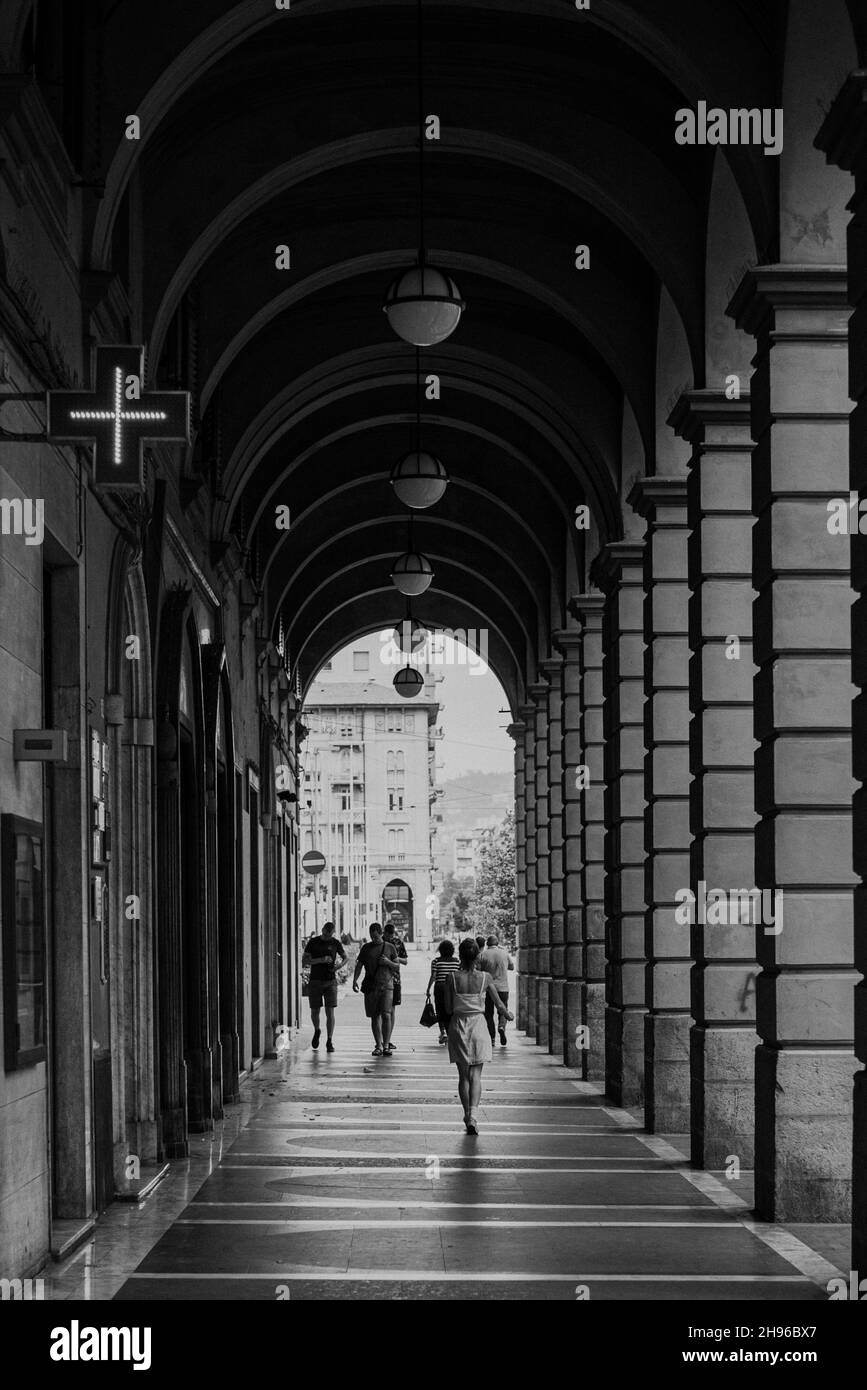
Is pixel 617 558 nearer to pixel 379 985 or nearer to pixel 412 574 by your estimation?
pixel 412 574

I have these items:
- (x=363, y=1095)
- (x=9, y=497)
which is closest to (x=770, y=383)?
(x=9, y=497)

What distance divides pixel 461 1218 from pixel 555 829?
60.0 ft

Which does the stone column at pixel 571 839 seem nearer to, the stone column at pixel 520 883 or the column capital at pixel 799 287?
the stone column at pixel 520 883

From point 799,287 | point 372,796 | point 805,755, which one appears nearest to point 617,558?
point 799,287

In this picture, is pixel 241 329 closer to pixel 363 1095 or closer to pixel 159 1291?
pixel 363 1095

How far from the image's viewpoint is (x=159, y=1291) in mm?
9047

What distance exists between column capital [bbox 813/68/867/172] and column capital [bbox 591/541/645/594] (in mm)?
9705

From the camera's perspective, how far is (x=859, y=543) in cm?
916

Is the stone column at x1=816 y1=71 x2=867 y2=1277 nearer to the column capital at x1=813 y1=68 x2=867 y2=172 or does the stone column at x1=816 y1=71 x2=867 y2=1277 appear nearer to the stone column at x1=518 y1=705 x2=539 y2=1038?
the column capital at x1=813 y1=68 x2=867 y2=172

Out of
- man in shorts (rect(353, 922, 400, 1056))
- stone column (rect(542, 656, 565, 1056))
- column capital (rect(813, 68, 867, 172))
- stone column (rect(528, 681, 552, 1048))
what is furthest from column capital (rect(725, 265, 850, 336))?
stone column (rect(528, 681, 552, 1048))

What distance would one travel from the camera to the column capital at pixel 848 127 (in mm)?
8836

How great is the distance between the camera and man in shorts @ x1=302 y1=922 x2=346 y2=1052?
87.1 feet

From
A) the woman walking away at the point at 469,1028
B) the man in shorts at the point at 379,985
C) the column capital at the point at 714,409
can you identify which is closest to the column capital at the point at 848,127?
the column capital at the point at 714,409
